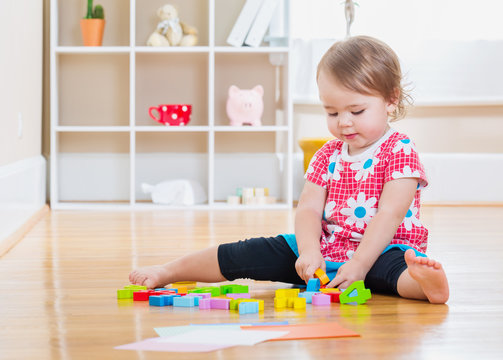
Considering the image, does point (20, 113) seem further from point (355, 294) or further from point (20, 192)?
point (355, 294)

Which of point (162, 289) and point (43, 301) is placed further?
point (162, 289)

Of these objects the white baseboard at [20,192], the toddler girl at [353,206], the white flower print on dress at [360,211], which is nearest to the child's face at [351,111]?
the toddler girl at [353,206]

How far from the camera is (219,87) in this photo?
3.14 m

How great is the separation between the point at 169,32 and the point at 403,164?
1.85 meters

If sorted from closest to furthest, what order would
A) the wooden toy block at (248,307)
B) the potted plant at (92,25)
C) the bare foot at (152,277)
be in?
the wooden toy block at (248,307) < the bare foot at (152,277) < the potted plant at (92,25)

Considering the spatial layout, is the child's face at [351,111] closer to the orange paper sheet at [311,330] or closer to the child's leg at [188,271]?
the child's leg at [188,271]

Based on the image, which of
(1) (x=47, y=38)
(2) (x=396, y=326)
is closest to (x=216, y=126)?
(1) (x=47, y=38)

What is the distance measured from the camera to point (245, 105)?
2965 mm

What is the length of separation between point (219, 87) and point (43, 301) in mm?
2032

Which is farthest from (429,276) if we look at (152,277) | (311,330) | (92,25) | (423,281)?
(92,25)

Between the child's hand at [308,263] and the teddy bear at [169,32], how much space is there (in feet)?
6.08

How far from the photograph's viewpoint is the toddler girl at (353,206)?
125cm

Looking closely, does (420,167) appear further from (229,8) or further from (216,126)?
(229,8)

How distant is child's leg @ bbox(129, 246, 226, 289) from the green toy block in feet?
0.86
